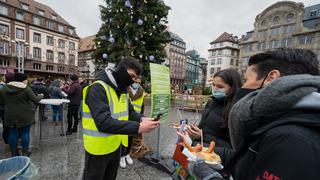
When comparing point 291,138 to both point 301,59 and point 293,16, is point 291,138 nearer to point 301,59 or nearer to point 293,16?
point 301,59

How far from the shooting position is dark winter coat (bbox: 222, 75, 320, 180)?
58 centimetres

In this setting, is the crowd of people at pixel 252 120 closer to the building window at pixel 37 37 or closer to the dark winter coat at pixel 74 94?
the dark winter coat at pixel 74 94

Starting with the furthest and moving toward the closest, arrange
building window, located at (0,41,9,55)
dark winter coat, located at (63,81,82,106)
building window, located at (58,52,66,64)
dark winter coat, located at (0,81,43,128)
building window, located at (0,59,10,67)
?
building window, located at (58,52,66,64) → building window, located at (0,59,10,67) → building window, located at (0,41,9,55) → dark winter coat, located at (63,81,82,106) → dark winter coat, located at (0,81,43,128)

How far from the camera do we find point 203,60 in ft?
328

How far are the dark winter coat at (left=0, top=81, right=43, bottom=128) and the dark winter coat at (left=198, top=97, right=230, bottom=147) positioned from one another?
3.64m

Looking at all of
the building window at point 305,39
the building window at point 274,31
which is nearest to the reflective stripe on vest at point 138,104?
the building window at point 305,39

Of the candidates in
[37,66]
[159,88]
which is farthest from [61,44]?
[159,88]

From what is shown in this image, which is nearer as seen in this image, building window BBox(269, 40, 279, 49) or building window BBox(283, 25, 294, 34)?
building window BBox(283, 25, 294, 34)

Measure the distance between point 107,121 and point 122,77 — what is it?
0.53m

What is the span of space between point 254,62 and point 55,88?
762 centimetres

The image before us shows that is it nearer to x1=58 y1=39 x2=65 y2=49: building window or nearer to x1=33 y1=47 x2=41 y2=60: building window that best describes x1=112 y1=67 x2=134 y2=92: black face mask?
x1=33 y1=47 x2=41 y2=60: building window

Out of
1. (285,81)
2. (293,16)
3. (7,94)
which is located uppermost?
(293,16)

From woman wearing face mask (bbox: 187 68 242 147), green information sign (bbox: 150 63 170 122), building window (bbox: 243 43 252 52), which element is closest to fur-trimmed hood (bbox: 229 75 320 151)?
woman wearing face mask (bbox: 187 68 242 147)

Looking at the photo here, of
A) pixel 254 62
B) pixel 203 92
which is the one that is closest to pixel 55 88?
pixel 254 62
